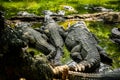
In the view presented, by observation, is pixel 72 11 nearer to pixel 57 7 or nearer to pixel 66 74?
pixel 57 7

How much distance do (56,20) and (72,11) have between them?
1441 millimetres

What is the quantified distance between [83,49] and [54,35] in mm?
1659

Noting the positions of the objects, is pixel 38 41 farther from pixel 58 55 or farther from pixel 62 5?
pixel 62 5

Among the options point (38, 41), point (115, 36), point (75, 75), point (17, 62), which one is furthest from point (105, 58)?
point (17, 62)

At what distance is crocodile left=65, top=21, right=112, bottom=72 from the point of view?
27.1 feet

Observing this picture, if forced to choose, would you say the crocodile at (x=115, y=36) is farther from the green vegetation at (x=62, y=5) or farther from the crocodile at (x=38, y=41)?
the crocodile at (x=38, y=41)

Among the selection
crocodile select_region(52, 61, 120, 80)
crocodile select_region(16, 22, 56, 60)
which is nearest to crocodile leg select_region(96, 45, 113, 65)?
crocodile select_region(16, 22, 56, 60)

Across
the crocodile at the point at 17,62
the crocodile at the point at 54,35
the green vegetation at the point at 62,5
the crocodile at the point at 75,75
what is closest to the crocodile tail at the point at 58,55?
the crocodile at the point at 54,35

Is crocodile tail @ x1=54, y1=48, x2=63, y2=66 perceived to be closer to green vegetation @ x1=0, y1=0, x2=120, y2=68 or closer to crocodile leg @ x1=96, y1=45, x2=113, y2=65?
crocodile leg @ x1=96, y1=45, x2=113, y2=65

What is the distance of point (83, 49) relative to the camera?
29.8 ft

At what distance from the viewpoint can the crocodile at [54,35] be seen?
367 inches

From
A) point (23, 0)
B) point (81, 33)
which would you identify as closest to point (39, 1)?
point (23, 0)

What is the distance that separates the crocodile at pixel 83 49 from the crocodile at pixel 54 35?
28 centimetres

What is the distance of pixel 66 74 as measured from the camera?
19.1ft
